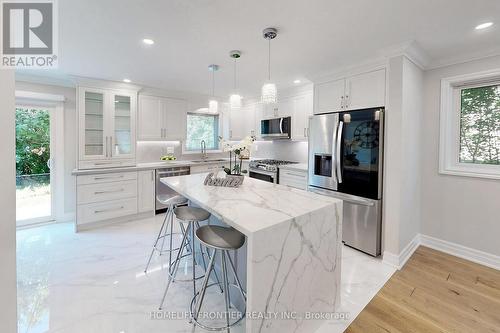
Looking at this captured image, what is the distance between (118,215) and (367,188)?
3859 mm

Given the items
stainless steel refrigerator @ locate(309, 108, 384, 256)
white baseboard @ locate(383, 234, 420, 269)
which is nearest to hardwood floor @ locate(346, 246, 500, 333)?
white baseboard @ locate(383, 234, 420, 269)

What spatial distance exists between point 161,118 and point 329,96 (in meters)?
3.11

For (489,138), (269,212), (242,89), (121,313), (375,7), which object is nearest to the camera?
(269,212)

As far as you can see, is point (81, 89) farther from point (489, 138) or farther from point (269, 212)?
point (489, 138)

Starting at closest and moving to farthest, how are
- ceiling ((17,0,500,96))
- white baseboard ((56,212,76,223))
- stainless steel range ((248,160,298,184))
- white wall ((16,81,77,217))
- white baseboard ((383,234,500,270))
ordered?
ceiling ((17,0,500,96)), white baseboard ((383,234,500,270)), white wall ((16,81,77,217)), white baseboard ((56,212,76,223)), stainless steel range ((248,160,298,184))

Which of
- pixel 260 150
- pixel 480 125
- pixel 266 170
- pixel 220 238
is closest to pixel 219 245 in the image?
pixel 220 238

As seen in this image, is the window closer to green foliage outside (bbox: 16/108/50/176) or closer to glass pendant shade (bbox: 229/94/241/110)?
green foliage outside (bbox: 16/108/50/176)

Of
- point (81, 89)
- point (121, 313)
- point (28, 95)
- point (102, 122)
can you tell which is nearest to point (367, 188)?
point (121, 313)

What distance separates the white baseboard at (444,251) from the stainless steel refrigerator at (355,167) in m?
0.21

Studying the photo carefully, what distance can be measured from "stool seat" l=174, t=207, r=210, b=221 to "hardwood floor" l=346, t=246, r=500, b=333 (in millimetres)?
1436

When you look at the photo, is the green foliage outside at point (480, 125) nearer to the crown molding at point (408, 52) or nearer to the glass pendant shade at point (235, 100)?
the crown molding at point (408, 52)

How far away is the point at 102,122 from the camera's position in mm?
3896

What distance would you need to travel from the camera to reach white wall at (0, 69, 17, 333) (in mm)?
761

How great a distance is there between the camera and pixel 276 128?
4465 millimetres
